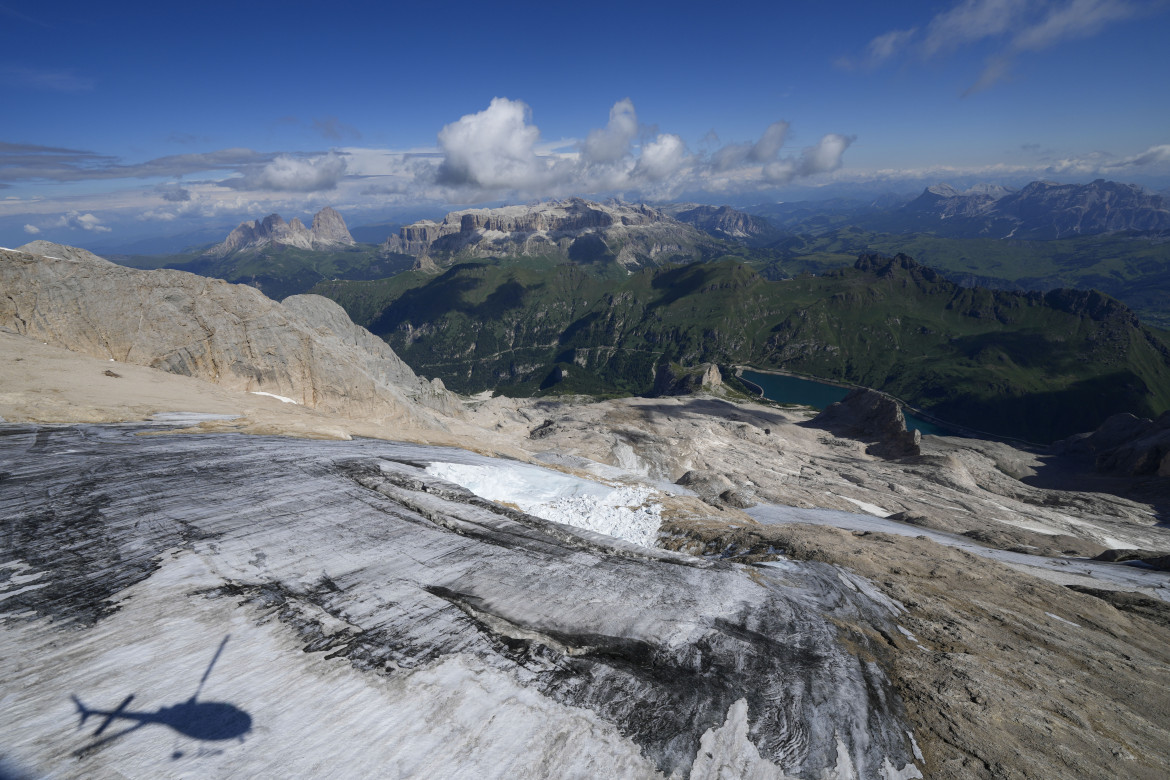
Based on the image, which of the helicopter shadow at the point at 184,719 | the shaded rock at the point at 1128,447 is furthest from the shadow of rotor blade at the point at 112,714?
the shaded rock at the point at 1128,447

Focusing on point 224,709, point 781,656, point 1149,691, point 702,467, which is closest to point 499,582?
point 224,709

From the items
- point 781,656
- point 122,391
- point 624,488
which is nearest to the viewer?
point 781,656

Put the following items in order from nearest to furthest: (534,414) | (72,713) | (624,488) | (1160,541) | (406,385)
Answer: (72,713)
(624,488)
(1160,541)
(406,385)
(534,414)

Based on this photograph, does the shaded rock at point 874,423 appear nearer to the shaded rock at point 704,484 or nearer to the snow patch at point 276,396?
the shaded rock at point 704,484

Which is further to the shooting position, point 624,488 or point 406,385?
point 406,385

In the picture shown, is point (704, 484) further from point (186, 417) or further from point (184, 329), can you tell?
point (184, 329)

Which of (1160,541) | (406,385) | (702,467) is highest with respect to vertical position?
(406,385)

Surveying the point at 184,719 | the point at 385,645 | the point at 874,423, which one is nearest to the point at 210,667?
the point at 184,719

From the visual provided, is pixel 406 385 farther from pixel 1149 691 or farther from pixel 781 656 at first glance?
pixel 1149 691
